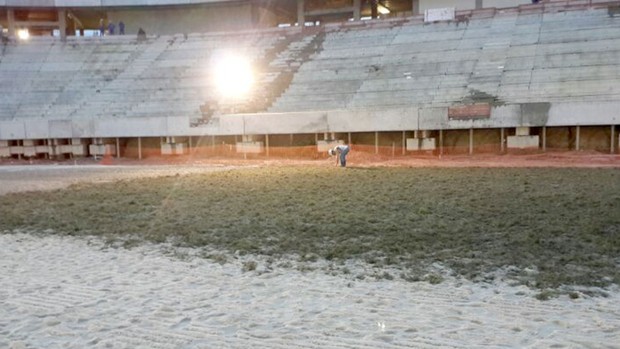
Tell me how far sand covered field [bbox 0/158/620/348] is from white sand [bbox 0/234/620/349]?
2cm

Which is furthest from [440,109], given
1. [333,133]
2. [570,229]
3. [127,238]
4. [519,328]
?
[519,328]

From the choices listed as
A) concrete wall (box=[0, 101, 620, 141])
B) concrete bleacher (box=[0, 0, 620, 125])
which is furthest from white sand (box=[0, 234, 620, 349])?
concrete bleacher (box=[0, 0, 620, 125])

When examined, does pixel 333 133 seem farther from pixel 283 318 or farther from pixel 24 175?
pixel 283 318

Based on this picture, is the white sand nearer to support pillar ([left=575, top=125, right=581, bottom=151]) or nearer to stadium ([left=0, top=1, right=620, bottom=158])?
stadium ([left=0, top=1, right=620, bottom=158])

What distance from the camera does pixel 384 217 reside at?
27.9ft

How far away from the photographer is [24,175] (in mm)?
17609

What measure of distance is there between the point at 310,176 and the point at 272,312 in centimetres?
996

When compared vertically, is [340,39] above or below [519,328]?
above

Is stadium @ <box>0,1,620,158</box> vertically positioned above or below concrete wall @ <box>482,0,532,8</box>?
below

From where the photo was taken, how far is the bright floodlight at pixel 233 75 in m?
26.0

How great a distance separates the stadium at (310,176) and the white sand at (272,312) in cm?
3

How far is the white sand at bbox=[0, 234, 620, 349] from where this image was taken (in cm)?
400

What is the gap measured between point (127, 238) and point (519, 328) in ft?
18.7

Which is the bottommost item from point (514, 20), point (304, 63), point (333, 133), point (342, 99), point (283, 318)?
point (283, 318)
